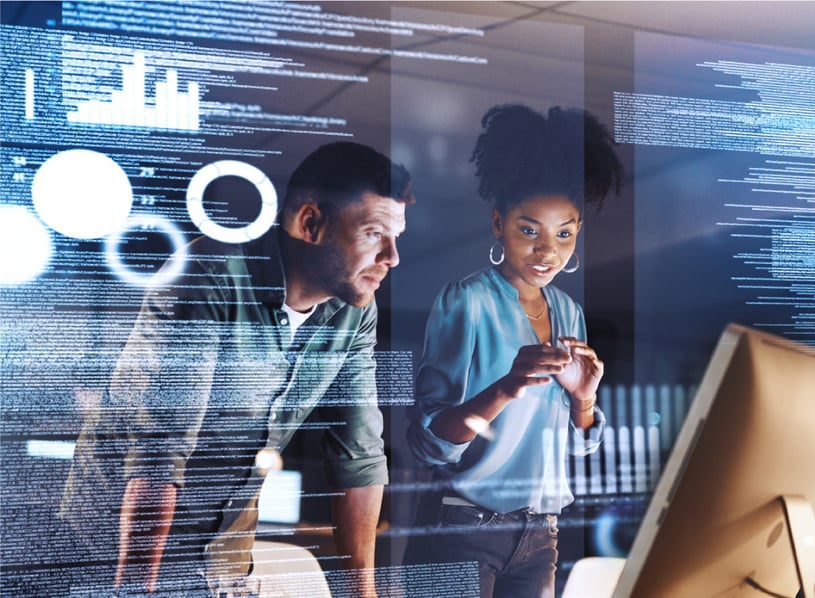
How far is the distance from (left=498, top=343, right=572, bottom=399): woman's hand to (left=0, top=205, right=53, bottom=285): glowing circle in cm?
137

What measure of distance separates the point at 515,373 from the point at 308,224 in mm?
794

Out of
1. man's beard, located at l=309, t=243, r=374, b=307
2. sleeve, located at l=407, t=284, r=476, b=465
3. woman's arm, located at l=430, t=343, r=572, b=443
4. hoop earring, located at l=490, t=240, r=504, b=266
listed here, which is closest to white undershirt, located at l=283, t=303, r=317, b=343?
man's beard, located at l=309, t=243, r=374, b=307

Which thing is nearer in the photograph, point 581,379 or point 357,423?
point 357,423

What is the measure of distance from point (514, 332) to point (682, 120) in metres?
0.93

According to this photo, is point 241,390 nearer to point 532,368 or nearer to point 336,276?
point 336,276

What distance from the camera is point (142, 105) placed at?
224 cm

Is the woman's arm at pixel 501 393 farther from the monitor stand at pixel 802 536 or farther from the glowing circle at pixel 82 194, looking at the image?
the monitor stand at pixel 802 536

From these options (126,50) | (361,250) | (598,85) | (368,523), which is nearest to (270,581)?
(368,523)

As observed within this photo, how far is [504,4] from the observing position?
8.31ft

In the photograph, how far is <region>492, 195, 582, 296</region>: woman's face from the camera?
257 cm

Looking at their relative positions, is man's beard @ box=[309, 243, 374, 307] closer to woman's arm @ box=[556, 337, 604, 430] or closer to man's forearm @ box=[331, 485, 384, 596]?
man's forearm @ box=[331, 485, 384, 596]

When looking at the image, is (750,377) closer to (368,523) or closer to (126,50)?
(368,523)

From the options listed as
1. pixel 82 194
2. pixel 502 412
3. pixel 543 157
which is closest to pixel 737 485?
pixel 502 412

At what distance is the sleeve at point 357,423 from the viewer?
2365mm
